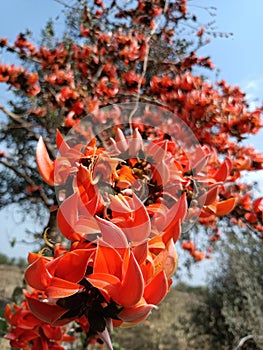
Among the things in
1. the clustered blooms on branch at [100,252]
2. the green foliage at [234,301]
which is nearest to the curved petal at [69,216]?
the clustered blooms on branch at [100,252]

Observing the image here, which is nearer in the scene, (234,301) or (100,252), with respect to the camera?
(100,252)

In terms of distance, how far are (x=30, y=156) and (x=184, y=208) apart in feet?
11.5

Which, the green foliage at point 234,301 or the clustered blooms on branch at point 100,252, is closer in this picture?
the clustered blooms on branch at point 100,252

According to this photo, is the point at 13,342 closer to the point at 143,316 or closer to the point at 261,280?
the point at 143,316

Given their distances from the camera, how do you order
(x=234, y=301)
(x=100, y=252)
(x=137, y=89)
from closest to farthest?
(x=100, y=252) → (x=137, y=89) → (x=234, y=301)

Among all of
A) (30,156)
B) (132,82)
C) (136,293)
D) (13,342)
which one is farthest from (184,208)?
(30,156)

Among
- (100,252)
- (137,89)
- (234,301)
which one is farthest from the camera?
(234,301)

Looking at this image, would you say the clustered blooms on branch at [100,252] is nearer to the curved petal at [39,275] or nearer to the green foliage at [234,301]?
the curved petal at [39,275]

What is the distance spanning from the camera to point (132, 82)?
7.30 feet

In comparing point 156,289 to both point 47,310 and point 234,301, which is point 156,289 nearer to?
point 47,310

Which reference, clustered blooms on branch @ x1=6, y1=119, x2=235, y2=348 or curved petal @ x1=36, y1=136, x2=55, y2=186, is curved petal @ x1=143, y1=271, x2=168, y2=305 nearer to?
clustered blooms on branch @ x1=6, y1=119, x2=235, y2=348

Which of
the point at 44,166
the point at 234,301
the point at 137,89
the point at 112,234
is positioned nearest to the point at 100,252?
the point at 112,234

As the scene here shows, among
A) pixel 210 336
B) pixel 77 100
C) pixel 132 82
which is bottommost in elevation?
pixel 210 336

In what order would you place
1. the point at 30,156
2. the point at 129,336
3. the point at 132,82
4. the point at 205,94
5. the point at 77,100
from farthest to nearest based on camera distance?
1. the point at 129,336
2. the point at 30,156
3. the point at 132,82
4. the point at 77,100
5. the point at 205,94
